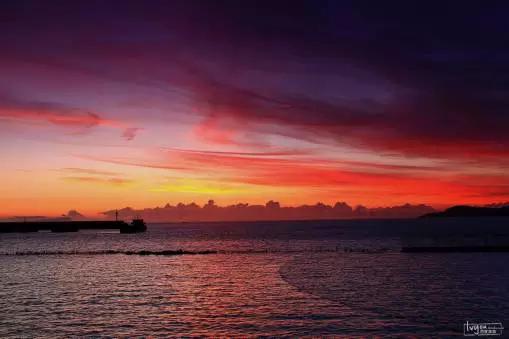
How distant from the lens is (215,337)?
3030 centimetres

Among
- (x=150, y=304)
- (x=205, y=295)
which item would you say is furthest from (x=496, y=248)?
(x=150, y=304)

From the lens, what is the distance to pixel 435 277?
2227 inches

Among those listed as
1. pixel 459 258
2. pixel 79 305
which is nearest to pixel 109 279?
pixel 79 305

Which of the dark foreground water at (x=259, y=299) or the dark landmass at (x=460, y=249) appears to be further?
the dark landmass at (x=460, y=249)

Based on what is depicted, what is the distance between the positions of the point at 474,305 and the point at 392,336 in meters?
13.3

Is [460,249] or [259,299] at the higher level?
[259,299]

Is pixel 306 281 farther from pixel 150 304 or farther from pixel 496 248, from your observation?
pixel 496 248

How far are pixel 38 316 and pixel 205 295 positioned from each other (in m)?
15.7

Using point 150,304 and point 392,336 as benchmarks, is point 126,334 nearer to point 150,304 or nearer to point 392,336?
point 150,304

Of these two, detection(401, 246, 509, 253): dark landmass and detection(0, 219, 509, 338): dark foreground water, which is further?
detection(401, 246, 509, 253): dark landmass

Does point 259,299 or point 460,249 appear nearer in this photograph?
point 259,299

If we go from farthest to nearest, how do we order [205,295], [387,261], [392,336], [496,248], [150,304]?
1. [496,248]
2. [387,261]
3. [205,295]
4. [150,304]
5. [392,336]

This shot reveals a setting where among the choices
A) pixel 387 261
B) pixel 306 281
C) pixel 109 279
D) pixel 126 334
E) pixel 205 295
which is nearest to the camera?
pixel 126 334

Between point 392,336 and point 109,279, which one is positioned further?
point 109,279
